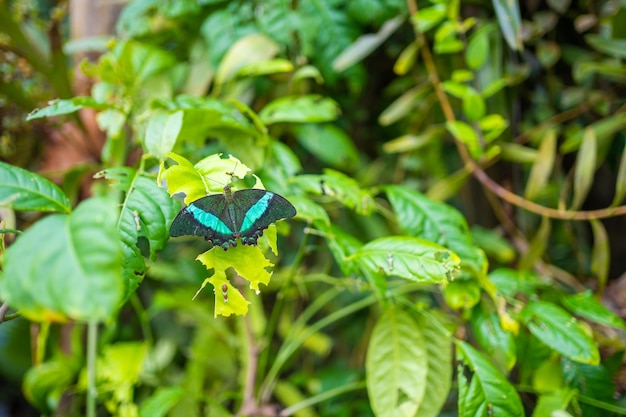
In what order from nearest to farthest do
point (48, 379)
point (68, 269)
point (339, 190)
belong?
1. point (68, 269)
2. point (339, 190)
3. point (48, 379)

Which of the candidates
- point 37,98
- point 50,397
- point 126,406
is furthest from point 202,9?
point 50,397

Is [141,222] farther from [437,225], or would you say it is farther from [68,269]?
[437,225]

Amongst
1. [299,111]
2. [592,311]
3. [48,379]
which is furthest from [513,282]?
[48,379]

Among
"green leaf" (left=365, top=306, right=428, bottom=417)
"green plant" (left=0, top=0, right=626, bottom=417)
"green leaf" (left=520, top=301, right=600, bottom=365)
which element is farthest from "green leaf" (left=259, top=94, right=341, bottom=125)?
"green leaf" (left=520, top=301, right=600, bottom=365)

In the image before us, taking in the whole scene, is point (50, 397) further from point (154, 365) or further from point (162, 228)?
point (162, 228)

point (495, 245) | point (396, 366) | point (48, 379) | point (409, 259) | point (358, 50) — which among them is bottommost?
point (48, 379)

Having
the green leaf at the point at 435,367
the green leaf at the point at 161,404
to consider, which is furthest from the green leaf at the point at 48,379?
the green leaf at the point at 435,367

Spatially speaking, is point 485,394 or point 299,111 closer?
point 485,394
